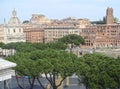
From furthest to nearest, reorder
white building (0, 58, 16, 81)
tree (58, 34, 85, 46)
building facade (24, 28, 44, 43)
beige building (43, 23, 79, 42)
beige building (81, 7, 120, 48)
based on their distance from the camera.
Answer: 1. building facade (24, 28, 44, 43)
2. beige building (43, 23, 79, 42)
3. beige building (81, 7, 120, 48)
4. tree (58, 34, 85, 46)
5. white building (0, 58, 16, 81)

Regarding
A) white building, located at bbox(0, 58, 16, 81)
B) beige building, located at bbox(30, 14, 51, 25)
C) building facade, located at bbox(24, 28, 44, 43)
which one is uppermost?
white building, located at bbox(0, 58, 16, 81)

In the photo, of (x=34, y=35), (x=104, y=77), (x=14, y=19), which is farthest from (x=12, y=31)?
(x=104, y=77)

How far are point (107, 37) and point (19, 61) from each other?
160 ft

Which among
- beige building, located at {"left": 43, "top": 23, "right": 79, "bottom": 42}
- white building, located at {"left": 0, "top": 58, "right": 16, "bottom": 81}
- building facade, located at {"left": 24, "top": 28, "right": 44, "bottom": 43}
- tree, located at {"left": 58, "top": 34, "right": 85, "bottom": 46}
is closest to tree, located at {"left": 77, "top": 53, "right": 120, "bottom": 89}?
white building, located at {"left": 0, "top": 58, "right": 16, "bottom": 81}

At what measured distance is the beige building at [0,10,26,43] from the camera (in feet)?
195

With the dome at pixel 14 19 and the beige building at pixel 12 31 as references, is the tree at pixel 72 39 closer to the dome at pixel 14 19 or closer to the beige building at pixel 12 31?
the beige building at pixel 12 31

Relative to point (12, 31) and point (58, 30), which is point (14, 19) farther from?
point (58, 30)

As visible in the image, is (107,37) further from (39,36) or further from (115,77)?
(115,77)

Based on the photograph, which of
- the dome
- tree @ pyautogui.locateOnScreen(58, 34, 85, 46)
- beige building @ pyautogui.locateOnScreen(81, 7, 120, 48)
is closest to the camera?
tree @ pyautogui.locateOnScreen(58, 34, 85, 46)

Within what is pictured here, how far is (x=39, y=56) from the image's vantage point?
17.3 metres

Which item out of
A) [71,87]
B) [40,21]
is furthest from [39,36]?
[71,87]

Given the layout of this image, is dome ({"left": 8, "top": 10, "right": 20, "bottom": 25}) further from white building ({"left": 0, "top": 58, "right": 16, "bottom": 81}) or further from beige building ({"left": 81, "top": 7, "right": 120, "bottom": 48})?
white building ({"left": 0, "top": 58, "right": 16, "bottom": 81})

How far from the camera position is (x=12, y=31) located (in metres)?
59.8

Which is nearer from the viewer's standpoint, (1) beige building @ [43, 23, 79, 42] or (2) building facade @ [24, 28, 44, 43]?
(1) beige building @ [43, 23, 79, 42]
